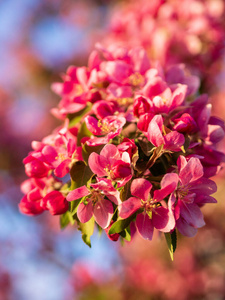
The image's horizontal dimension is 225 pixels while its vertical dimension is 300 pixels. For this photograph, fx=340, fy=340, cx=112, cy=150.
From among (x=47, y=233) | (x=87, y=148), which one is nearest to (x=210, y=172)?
(x=87, y=148)

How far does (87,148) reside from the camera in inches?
52.1

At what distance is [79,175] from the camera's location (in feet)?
4.24

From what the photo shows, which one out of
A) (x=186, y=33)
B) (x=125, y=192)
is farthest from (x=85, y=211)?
(x=186, y=33)

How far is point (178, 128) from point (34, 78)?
6.09 metres

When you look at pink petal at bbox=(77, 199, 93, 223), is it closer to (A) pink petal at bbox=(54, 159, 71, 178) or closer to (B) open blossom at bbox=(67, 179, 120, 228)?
(B) open blossom at bbox=(67, 179, 120, 228)

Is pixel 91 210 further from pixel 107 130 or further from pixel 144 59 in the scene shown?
pixel 144 59

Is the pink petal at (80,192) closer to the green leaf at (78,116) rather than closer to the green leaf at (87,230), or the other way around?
the green leaf at (87,230)

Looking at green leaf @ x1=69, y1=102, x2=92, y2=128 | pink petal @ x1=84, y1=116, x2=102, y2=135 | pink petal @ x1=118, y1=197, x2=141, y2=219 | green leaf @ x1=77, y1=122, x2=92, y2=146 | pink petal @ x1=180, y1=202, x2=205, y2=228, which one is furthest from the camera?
green leaf @ x1=69, y1=102, x2=92, y2=128

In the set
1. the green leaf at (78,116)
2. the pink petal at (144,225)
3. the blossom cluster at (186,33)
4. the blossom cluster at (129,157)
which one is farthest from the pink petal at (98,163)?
the blossom cluster at (186,33)

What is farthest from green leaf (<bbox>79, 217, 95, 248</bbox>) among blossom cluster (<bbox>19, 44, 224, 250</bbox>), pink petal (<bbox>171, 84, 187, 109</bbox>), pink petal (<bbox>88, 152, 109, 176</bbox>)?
pink petal (<bbox>171, 84, 187, 109</bbox>)

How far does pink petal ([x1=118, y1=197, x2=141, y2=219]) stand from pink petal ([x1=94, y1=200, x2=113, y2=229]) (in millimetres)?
90

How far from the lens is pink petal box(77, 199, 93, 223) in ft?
4.03

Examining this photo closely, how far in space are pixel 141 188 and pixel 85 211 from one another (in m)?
0.23

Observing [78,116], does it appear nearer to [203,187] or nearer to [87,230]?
[87,230]
